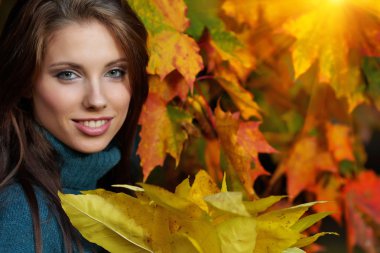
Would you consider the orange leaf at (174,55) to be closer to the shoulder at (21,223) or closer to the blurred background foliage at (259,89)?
the blurred background foliage at (259,89)

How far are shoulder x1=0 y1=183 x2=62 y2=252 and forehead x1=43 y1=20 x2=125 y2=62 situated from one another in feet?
0.77

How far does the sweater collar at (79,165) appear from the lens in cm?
143

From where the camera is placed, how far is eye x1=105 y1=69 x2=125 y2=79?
1.42 meters

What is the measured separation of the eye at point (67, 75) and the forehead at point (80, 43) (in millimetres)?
25

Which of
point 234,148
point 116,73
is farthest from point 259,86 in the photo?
point 116,73

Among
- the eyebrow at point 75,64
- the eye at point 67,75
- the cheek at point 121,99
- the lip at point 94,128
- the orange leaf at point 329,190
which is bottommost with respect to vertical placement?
the orange leaf at point 329,190

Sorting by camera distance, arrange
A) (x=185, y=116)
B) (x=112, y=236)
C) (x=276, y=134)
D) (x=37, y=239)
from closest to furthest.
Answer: (x=112, y=236), (x=37, y=239), (x=185, y=116), (x=276, y=134)

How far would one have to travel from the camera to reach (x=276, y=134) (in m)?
1.82

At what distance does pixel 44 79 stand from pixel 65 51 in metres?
0.07

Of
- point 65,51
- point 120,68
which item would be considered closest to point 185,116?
point 120,68

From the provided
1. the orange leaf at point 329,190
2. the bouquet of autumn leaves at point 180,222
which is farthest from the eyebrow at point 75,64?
the orange leaf at point 329,190

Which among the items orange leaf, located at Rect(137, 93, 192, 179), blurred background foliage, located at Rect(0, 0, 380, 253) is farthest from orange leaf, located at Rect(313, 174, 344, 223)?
orange leaf, located at Rect(137, 93, 192, 179)

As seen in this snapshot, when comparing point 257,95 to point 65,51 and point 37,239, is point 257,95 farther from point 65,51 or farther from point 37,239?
point 37,239

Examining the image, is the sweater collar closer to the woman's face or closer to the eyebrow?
the woman's face
